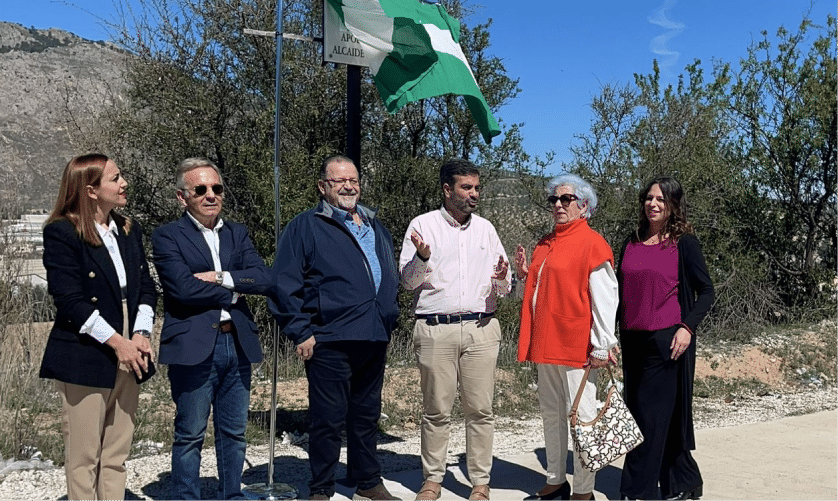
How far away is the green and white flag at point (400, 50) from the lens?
19.7 feet

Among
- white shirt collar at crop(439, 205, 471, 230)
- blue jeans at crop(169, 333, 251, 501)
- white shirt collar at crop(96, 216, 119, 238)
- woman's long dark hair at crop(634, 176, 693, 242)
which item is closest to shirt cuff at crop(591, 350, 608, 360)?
woman's long dark hair at crop(634, 176, 693, 242)

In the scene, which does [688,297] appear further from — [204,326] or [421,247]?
[204,326]

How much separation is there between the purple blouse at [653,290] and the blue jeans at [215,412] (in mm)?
2389

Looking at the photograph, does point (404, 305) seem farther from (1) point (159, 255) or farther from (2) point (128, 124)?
(1) point (159, 255)

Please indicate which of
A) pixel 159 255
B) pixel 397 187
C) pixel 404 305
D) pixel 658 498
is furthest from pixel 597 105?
pixel 159 255

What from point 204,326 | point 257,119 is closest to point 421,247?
point 204,326

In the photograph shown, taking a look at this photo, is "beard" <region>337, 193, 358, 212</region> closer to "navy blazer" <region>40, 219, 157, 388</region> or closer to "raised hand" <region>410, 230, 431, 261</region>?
"raised hand" <region>410, 230, 431, 261</region>

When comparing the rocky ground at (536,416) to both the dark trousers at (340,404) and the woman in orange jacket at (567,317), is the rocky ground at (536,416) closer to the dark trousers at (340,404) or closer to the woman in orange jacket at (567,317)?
the dark trousers at (340,404)

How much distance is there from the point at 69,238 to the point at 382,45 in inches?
118

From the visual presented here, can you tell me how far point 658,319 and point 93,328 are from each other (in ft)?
10.7

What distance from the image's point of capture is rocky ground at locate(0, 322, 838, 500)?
542 centimetres

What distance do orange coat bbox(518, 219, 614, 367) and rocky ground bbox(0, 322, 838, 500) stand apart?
69.9 inches

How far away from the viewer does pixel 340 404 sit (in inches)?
189

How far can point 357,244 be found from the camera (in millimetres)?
4855
